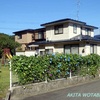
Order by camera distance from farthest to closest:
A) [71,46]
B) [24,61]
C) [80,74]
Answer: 1. [71,46]
2. [80,74]
3. [24,61]

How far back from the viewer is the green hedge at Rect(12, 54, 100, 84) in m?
7.90

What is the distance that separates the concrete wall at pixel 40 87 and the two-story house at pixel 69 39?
12.8m

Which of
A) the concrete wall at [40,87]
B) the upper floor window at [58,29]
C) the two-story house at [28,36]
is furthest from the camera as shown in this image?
the two-story house at [28,36]

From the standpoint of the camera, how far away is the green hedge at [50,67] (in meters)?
7.90

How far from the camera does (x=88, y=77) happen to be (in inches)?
449

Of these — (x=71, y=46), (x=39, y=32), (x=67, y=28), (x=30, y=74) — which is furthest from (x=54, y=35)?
(x=30, y=74)

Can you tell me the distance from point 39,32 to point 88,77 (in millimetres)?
27271

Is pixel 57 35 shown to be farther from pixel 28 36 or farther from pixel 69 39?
pixel 28 36

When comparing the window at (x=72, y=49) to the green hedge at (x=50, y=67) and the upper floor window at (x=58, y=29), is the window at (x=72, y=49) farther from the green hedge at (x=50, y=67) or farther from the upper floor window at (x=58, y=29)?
the green hedge at (x=50, y=67)

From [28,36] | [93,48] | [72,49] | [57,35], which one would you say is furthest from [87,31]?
[28,36]

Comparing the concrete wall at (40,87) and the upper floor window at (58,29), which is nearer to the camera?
the concrete wall at (40,87)

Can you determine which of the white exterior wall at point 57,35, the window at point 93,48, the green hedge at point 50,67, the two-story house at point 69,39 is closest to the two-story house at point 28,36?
the white exterior wall at point 57,35

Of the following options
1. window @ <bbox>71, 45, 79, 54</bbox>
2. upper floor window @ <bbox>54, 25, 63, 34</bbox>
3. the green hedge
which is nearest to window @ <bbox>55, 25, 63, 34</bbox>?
upper floor window @ <bbox>54, 25, 63, 34</bbox>

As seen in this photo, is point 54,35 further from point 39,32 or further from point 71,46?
point 39,32
